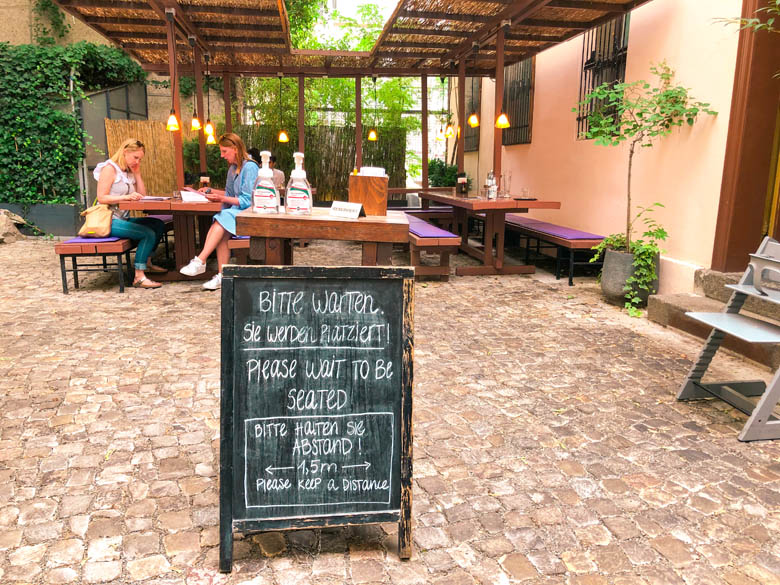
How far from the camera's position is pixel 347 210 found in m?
2.54

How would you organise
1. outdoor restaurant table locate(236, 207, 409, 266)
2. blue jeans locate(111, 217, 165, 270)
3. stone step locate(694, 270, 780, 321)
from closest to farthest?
outdoor restaurant table locate(236, 207, 409, 266) < stone step locate(694, 270, 780, 321) < blue jeans locate(111, 217, 165, 270)

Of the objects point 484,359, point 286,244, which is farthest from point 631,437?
point 286,244

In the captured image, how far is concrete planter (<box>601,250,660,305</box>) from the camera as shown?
595cm

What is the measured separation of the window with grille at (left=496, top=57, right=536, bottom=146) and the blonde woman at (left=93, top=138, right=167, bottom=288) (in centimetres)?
624

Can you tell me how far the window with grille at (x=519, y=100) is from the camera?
33.2 ft

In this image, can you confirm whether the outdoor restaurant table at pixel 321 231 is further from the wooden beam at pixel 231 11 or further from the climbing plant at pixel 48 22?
the climbing plant at pixel 48 22

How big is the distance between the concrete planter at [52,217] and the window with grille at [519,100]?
804 centimetres

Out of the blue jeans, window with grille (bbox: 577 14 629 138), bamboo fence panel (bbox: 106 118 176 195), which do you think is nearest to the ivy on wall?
bamboo fence panel (bbox: 106 118 176 195)

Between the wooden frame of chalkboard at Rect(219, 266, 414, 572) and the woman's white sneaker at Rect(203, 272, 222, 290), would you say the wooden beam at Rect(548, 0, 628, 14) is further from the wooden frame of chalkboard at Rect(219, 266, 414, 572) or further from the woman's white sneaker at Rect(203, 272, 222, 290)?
the wooden frame of chalkboard at Rect(219, 266, 414, 572)

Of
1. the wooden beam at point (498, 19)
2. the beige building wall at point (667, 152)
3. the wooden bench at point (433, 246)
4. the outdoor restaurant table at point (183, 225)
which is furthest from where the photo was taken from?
the wooden bench at point (433, 246)

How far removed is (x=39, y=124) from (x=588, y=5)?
9.35 metres

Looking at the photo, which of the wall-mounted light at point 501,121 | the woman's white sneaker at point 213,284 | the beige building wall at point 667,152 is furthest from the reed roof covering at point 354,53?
the woman's white sneaker at point 213,284

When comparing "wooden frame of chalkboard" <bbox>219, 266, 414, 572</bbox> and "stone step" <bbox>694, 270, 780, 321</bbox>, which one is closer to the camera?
"wooden frame of chalkboard" <bbox>219, 266, 414, 572</bbox>

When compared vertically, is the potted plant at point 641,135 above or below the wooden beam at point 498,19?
below
